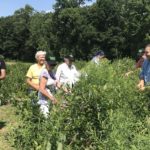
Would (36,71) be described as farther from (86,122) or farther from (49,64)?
(86,122)

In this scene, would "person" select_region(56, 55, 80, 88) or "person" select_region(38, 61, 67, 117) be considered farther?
"person" select_region(56, 55, 80, 88)

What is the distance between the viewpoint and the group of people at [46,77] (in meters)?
7.86

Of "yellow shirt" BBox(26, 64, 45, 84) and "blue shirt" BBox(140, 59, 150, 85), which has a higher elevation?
"yellow shirt" BBox(26, 64, 45, 84)

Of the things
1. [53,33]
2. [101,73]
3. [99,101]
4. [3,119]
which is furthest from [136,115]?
[53,33]

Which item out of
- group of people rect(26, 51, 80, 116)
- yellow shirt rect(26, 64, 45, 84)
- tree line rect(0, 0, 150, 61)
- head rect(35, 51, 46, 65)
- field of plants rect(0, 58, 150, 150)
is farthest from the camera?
tree line rect(0, 0, 150, 61)

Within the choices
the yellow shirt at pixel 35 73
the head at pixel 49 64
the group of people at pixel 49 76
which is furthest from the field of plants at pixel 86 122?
the yellow shirt at pixel 35 73

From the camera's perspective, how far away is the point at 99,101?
19.7 feet

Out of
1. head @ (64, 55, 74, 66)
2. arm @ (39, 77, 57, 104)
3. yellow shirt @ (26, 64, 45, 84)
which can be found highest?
head @ (64, 55, 74, 66)

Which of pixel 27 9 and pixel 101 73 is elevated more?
pixel 27 9

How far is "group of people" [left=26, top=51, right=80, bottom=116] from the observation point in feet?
25.8

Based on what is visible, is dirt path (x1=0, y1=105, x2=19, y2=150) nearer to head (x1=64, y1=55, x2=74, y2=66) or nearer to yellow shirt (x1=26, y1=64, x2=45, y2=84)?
yellow shirt (x1=26, y1=64, x2=45, y2=84)

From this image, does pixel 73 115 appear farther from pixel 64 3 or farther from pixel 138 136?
pixel 64 3

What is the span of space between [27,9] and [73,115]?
4150 inches

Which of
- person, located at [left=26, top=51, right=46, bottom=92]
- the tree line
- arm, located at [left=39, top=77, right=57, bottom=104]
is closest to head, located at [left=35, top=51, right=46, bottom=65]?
person, located at [left=26, top=51, right=46, bottom=92]
